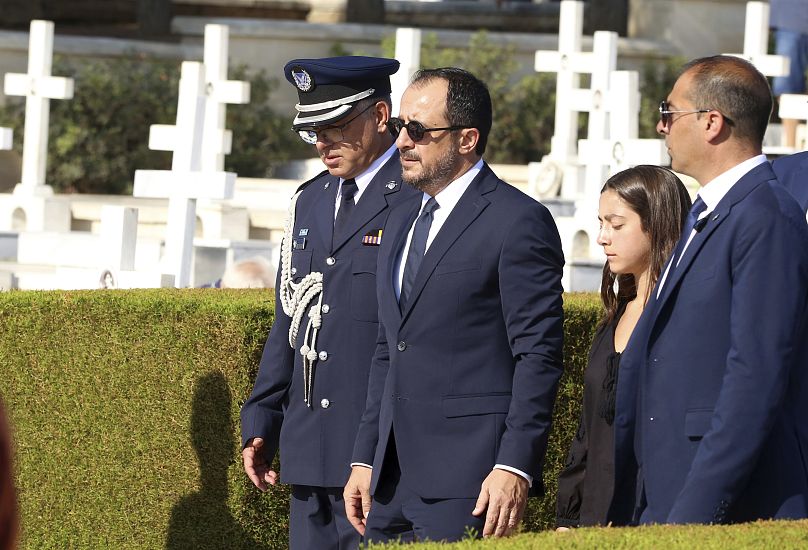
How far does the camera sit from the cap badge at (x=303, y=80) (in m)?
4.25

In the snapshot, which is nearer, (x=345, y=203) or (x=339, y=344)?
(x=339, y=344)

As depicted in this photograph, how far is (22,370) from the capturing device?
5.48 m

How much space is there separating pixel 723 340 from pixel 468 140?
865 millimetres

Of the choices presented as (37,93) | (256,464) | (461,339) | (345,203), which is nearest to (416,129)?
(461,339)

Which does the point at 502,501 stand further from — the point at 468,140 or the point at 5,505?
the point at 5,505

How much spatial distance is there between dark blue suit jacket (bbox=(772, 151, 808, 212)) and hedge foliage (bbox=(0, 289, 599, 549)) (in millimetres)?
1014

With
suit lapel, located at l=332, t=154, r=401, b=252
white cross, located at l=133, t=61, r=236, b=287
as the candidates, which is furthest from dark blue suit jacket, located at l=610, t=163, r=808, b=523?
white cross, located at l=133, t=61, r=236, b=287

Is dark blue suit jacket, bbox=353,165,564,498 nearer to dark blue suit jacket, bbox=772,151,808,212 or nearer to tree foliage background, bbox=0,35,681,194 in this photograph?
dark blue suit jacket, bbox=772,151,808,212

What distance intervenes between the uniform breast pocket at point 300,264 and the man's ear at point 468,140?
2.32 ft

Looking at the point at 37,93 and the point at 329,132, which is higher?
the point at 37,93

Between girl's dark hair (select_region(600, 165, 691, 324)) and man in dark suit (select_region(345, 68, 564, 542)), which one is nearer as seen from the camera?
man in dark suit (select_region(345, 68, 564, 542))

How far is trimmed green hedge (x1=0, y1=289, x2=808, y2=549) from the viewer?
Answer: 5008 mm

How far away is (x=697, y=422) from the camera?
126 inches

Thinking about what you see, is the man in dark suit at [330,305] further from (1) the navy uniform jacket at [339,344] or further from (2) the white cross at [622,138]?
(2) the white cross at [622,138]
